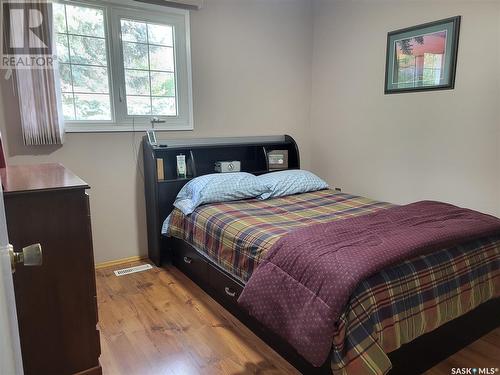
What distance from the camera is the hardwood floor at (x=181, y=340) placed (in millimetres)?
1831

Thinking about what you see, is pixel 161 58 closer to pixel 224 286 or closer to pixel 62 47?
pixel 62 47

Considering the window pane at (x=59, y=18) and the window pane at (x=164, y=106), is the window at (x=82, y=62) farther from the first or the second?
the window pane at (x=164, y=106)

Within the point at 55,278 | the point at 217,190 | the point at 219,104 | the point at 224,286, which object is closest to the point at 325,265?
the point at 224,286

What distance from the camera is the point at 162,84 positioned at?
320cm

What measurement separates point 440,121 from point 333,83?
122cm

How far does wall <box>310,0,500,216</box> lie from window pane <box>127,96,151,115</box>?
1.84m

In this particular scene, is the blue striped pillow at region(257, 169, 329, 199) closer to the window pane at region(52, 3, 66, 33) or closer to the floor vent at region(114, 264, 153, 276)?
the floor vent at region(114, 264, 153, 276)

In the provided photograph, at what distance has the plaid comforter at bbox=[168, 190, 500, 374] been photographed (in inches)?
55.5

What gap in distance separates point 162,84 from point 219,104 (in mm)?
560

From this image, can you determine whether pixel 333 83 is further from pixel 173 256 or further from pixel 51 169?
pixel 51 169

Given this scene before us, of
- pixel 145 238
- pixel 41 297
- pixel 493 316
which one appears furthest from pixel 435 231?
pixel 145 238

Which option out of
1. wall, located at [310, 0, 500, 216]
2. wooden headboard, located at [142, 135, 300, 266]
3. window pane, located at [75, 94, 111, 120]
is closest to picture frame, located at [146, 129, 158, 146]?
wooden headboard, located at [142, 135, 300, 266]

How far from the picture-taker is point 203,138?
11.1 ft

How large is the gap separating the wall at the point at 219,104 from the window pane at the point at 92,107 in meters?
0.17
